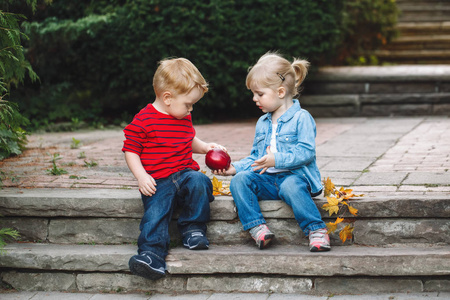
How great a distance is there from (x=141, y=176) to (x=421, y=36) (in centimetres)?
1021

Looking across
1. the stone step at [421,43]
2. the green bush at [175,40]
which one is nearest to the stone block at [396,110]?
the green bush at [175,40]

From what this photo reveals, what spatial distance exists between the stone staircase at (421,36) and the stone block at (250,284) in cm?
922

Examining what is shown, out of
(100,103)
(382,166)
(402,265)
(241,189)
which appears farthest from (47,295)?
(100,103)

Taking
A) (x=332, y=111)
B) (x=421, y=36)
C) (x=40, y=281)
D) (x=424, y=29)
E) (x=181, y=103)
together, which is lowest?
(x=332, y=111)

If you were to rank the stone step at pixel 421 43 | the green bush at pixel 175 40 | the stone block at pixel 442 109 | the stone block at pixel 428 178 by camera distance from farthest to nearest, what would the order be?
the stone step at pixel 421 43 < the stone block at pixel 442 109 < the green bush at pixel 175 40 < the stone block at pixel 428 178

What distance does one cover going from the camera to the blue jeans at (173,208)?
10.9 feet

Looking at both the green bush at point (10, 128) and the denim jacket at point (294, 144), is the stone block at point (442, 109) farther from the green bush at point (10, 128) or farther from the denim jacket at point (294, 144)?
the green bush at point (10, 128)

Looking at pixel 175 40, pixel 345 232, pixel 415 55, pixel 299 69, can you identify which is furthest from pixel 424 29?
pixel 345 232

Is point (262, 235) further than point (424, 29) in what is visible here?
No

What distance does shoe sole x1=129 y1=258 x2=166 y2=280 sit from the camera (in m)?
3.19

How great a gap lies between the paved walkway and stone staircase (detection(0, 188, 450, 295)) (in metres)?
0.36

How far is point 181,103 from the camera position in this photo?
352 cm

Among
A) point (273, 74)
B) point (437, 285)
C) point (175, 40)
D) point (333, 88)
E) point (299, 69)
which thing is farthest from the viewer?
point (333, 88)

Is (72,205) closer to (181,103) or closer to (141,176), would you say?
(141,176)
